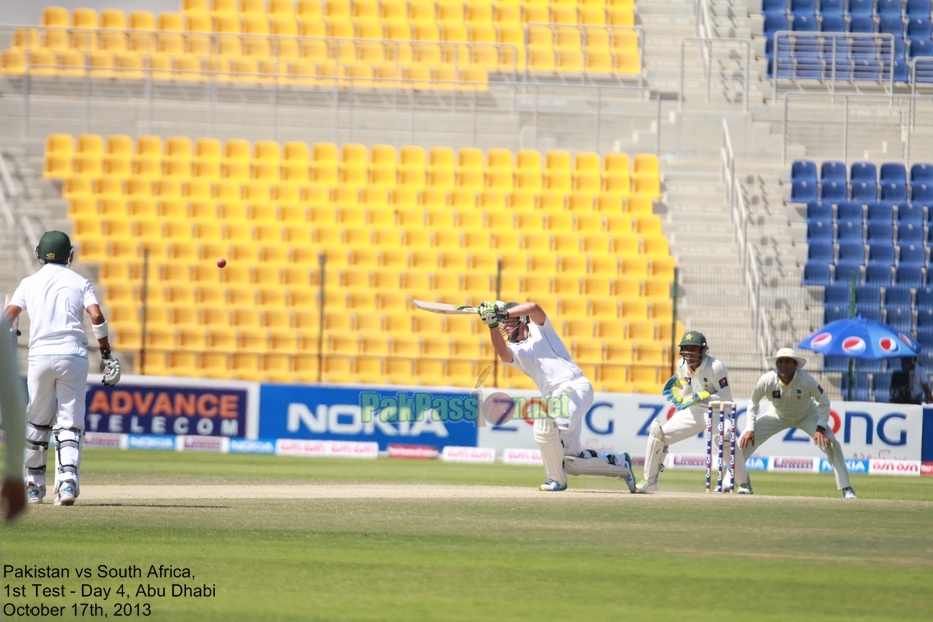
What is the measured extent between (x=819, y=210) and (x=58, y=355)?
18291mm

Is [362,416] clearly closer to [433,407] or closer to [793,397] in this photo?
[433,407]

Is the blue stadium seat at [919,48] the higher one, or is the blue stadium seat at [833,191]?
the blue stadium seat at [919,48]

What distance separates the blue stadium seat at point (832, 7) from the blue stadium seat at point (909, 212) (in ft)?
19.3

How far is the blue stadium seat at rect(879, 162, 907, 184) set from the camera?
2556cm

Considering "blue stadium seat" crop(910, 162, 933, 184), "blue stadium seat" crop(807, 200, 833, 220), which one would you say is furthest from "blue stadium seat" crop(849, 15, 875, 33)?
"blue stadium seat" crop(807, 200, 833, 220)

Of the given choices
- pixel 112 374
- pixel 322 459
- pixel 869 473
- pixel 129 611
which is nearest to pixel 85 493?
pixel 112 374

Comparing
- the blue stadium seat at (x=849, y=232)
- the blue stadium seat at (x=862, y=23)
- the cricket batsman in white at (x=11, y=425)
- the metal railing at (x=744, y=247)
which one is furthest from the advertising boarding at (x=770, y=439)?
the cricket batsman in white at (x=11, y=425)

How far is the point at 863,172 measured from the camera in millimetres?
25719

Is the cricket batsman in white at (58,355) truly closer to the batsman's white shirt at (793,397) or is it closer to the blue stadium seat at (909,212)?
the batsman's white shirt at (793,397)

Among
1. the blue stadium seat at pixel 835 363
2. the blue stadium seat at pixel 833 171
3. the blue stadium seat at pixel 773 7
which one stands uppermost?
the blue stadium seat at pixel 773 7

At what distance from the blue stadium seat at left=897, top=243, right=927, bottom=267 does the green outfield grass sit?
13.0 metres

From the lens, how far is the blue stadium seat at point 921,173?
25.7m

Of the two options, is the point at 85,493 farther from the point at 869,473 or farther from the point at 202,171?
the point at 202,171

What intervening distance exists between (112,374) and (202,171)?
1589 centimetres
